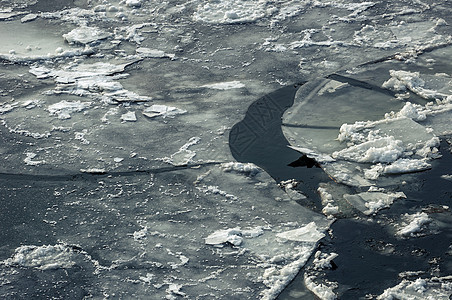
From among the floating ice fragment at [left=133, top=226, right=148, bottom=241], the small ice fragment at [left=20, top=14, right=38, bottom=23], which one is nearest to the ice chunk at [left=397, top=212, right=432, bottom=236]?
the floating ice fragment at [left=133, top=226, right=148, bottom=241]

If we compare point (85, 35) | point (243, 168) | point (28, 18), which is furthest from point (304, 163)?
point (28, 18)

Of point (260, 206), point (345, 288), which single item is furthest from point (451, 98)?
point (345, 288)

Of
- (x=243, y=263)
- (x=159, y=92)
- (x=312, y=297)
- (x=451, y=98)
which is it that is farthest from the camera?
(x=159, y=92)

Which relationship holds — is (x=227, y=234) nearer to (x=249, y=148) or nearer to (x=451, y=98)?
(x=249, y=148)

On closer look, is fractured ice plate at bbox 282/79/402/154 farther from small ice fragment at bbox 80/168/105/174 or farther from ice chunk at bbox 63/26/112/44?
ice chunk at bbox 63/26/112/44

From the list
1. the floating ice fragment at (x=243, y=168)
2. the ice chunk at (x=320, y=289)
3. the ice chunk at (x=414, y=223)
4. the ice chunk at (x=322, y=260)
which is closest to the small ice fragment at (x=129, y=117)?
the floating ice fragment at (x=243, y=168)

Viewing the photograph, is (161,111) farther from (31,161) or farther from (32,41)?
(32,41)

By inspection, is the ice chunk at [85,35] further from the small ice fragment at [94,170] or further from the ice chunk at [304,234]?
the ice chunk at [304,234]
